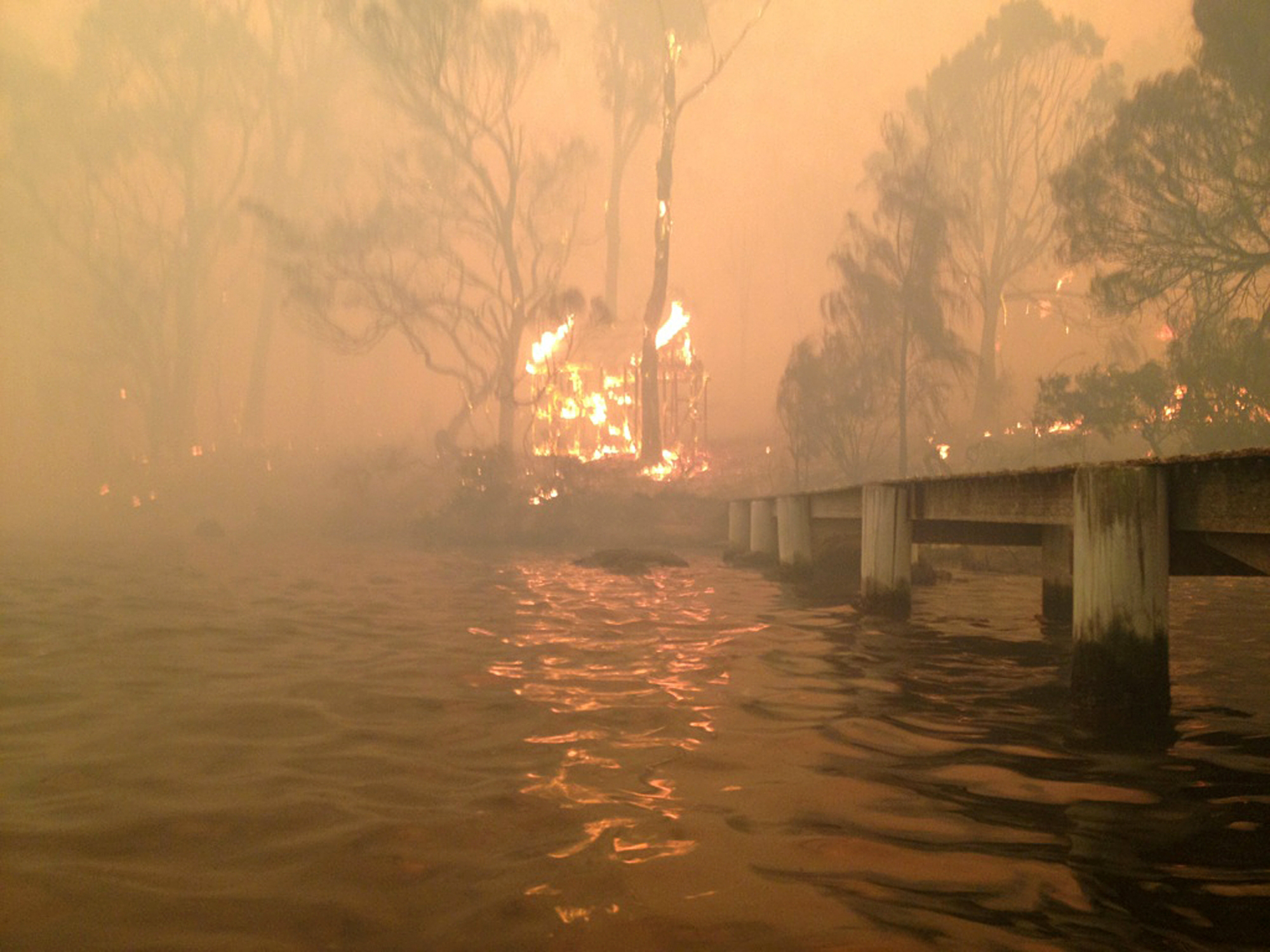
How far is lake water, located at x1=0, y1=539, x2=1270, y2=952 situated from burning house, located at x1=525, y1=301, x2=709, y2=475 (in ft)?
86.7

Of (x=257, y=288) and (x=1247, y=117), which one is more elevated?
(x=257, y=288)

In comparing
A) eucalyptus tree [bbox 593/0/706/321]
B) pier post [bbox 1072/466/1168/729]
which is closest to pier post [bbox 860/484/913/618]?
pier post [bbox 1072/466/1168/729]

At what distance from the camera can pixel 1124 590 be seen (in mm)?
5609

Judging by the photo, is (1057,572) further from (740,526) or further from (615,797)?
(740,526)

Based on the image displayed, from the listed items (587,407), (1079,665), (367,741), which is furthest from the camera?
(587,407)

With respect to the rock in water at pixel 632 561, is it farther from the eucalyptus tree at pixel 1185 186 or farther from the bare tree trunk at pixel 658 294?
the bare tree trunk at pixel 658 294

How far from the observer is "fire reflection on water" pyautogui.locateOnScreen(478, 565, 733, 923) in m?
3.91

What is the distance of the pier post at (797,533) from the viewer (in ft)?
48.8

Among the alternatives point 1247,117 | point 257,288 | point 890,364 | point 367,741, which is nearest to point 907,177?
point 890,364

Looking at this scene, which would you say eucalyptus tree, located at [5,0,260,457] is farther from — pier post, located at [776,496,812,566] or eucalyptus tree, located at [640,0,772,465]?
pier post, located at [776,496,812,566]

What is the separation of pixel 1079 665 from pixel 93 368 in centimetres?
5590

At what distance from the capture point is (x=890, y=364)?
2803cm

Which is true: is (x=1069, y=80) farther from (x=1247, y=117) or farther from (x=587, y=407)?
(x=587, y=407)

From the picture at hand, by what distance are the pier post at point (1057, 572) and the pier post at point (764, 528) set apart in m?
8.49
